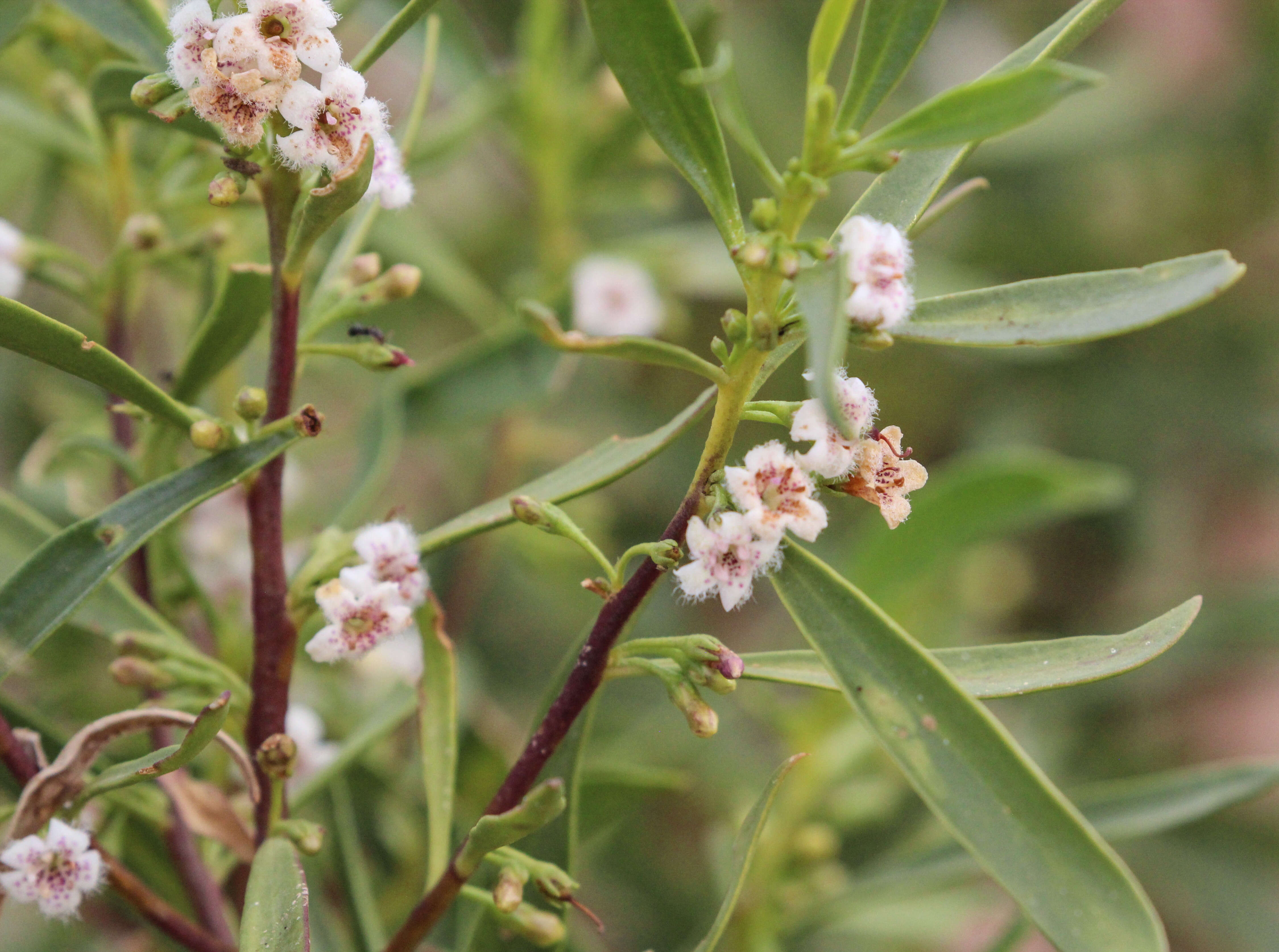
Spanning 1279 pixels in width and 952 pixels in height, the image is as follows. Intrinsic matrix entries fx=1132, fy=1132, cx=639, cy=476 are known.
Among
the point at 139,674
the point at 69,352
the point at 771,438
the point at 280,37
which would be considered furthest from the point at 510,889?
the point at 771,438

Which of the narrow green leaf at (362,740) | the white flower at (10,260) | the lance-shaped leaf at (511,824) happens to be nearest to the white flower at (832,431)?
the lance-shaped leaf at (511,824)

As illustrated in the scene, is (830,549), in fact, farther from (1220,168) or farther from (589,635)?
(589,635)

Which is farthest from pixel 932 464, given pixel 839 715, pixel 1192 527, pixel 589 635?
pixel 589 635

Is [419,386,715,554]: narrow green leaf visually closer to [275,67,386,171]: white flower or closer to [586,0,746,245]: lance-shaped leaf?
[586,0,746,245]: lance-shaped leaf

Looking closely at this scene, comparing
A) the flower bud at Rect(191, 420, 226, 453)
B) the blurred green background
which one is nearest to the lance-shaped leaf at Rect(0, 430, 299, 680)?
the flower bud at Rect(191, 420, 226, 453)

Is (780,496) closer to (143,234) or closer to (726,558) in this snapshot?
(726,558)

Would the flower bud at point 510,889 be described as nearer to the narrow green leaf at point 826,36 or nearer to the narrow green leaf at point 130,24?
the narrow green leaf at point 826,36
